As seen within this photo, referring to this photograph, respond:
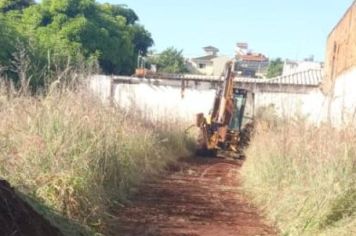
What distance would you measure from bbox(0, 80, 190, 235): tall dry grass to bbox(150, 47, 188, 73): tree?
169ft

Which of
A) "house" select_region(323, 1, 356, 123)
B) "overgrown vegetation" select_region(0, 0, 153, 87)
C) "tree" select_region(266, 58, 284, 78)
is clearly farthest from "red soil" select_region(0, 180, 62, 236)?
"tree" select_region(266, 58, 284, 78)

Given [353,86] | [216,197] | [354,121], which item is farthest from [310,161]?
[353,86]

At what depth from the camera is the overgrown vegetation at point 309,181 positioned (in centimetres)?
845

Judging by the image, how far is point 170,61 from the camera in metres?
66.8

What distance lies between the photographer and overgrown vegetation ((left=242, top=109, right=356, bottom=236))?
8.45 m

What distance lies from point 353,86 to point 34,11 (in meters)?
23.5

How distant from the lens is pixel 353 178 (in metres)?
8.63

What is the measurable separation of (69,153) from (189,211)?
224 centimetres

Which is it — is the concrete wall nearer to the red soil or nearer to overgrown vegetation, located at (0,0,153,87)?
overgrown vegetation, located at (0,0,153,87)

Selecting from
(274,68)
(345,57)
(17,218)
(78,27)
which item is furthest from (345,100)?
(274,68)

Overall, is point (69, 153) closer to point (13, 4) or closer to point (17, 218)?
point (17, 218)

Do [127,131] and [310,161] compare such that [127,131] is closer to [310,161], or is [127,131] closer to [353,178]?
[310,161]

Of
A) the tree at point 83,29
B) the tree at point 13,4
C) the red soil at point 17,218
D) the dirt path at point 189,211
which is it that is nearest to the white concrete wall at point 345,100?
the dirt path at point 189,211

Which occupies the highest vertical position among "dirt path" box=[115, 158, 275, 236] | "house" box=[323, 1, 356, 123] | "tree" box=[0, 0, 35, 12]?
"tree" box=[0, 0, 35, 12]
